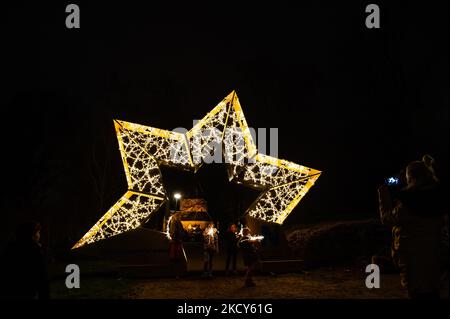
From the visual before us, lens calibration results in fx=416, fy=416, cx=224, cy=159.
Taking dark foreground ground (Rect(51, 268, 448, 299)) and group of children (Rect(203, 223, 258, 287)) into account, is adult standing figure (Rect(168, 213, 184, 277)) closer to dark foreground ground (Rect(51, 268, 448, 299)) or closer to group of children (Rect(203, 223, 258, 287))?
dark foreground ground (Rect(51, 268, 448, 299))

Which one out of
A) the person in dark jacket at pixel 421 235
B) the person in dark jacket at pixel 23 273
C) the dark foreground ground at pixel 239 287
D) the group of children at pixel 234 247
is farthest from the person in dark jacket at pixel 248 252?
the person in dark jacket at pixel 421 235

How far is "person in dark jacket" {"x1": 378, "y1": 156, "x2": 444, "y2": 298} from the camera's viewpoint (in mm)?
3666

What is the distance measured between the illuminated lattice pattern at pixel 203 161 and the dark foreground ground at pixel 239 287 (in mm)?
1716

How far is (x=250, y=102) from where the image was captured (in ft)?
79.3

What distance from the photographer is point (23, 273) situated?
4152 millimetres

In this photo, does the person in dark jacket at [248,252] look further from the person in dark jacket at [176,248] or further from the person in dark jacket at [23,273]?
the person in dark jacket at [23,273]

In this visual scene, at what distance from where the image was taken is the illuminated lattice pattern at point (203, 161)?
11359 mm

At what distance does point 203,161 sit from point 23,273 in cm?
814

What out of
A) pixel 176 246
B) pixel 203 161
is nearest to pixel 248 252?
pixel 176 246

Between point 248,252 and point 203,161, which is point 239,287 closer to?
point 248,252
